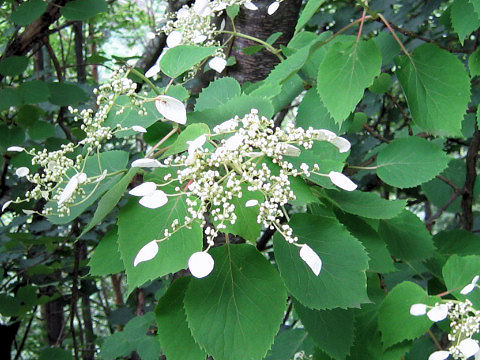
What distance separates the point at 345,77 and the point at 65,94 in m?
1.01

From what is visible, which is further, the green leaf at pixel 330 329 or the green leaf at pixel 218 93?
the green leaf at pixel 218 93

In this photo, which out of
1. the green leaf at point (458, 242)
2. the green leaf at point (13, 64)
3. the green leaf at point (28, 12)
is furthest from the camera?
the green leaf at point (13, 64)

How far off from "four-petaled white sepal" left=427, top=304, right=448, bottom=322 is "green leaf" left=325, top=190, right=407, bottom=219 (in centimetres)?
13

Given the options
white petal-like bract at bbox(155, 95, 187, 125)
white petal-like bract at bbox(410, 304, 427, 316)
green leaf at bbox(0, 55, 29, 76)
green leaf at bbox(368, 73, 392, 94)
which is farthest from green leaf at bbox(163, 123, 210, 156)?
green leaf at bbox(0, 55, 29, 76)

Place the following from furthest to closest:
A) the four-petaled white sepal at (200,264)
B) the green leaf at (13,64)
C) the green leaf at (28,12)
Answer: the green leaf at (13,64), the green leaf at (28,12), the four-petaled white sepal at (200,264)

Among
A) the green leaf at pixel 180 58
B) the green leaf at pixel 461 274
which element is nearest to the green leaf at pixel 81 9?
the green leaf at pixel 180 58

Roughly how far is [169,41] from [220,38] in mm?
702

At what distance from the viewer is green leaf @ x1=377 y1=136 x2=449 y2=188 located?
2.63 ft

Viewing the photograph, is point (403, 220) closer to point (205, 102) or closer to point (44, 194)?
point (205, 102)

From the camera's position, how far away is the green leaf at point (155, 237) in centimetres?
53

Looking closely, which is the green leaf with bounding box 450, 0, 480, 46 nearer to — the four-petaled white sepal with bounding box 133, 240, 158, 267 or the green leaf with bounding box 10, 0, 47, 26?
the four-petaled white sepal with bounding box 133, 240, 158, 267

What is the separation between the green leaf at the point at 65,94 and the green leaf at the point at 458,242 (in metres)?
1.04

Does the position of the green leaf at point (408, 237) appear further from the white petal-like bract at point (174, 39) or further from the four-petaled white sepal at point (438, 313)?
the white petal-like bract at point (174, 39)

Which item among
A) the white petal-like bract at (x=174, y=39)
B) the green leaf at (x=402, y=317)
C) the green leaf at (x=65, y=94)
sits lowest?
the green leaf at (x=402, y=317)
